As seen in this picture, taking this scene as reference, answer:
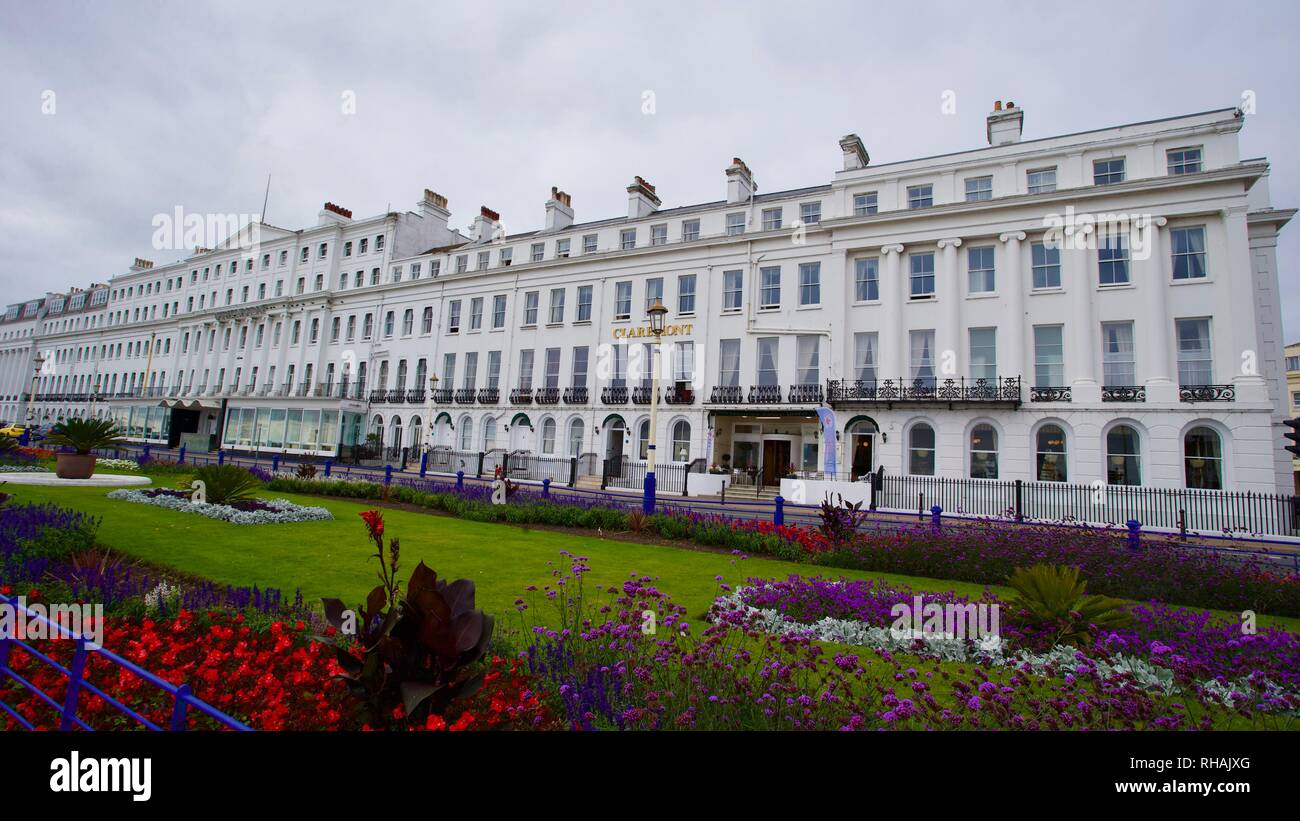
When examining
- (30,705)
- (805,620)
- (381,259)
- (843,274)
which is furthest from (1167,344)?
(381,259)

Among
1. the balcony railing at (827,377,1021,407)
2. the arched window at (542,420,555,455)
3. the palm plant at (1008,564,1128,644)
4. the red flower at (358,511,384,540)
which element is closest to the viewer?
the red flower at (358,511,384,540)

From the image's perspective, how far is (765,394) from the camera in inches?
1121

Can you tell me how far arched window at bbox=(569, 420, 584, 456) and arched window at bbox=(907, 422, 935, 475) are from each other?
1684cm

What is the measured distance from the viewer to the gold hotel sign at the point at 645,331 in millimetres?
31375

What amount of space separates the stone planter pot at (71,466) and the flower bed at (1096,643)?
66.7ft

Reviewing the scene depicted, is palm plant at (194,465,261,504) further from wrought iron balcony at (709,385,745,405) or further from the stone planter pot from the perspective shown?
wrought iron balcony at (709,385,745,405)

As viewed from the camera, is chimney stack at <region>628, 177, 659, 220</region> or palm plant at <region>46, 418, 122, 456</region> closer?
palm plant at <region>46, 418, 122, 456</region>

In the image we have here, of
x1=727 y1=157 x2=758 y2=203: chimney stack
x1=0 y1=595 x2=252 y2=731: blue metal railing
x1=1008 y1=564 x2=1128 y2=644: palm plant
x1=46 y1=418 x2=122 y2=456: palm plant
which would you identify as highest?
x1=727 y1=157 x2=758 y2=203: chimney stack

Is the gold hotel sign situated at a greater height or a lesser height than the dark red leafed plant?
greater

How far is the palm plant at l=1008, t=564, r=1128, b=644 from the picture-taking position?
6156mm

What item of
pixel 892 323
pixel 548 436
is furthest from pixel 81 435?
pixel 892 323

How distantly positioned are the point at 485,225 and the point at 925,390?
103 ft

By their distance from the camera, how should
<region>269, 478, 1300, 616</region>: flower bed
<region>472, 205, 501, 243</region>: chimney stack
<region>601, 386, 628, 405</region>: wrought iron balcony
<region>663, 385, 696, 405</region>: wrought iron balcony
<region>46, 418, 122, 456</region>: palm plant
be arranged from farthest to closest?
1. <region>472, 205, 501, 243</region>: chimney stack
2. <region>601, 386, 628, 405</region>: wrought iron balcony
3. <region>663, 385, 696, 405</region>: wrought iron balcony
4. <region>46, 418, 122, 456</region>: palm plant
5. <region>269, 478, 1300, 616</region>: flower bed

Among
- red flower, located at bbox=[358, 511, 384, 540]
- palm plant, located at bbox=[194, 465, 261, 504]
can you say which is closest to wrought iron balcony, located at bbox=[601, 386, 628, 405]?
palm plant, located at bbox=[194, 465, 261, 504]
